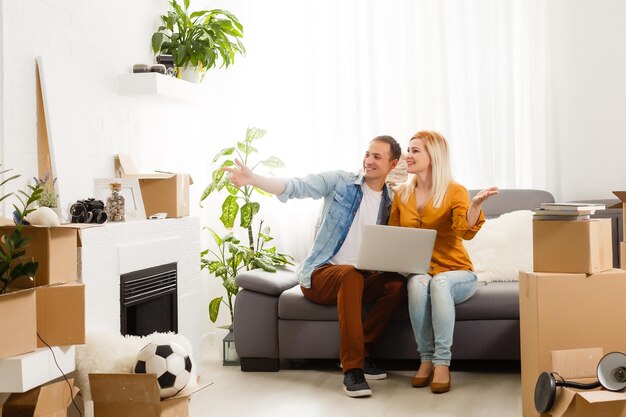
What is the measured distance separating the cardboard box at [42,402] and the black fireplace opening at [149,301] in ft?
2.62

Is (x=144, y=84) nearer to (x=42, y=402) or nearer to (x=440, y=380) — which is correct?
(x=42, y=402)

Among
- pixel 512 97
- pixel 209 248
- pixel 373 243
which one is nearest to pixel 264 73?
pixel 209 248

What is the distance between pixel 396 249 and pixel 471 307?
0.50m

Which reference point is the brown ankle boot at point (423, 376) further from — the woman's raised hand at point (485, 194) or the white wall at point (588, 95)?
the white wall at point (588, 95)

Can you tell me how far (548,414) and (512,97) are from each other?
8.62 ft

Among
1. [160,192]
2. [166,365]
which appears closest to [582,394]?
[166,365]

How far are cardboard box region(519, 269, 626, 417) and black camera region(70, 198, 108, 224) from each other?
173 centimetres

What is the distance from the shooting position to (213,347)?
197 inches

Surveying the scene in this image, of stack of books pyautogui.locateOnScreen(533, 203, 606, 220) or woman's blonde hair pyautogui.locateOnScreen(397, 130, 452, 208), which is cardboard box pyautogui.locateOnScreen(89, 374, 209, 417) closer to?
stack of books pyautogui.locateOnScreen(533, 203, 606, 220)

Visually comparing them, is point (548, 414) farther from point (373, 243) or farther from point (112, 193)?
point (112, 193)

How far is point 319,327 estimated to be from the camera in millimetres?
4180

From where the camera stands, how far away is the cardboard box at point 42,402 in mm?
2619

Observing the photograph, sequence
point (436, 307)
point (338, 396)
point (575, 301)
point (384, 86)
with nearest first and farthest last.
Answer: point (575, 301) → point (338, 396) → point (436, 307) → point (384, 86)

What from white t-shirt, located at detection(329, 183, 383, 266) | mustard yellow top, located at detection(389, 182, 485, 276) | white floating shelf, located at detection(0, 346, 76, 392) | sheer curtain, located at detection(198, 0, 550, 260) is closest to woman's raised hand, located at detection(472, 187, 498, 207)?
mustard yellow top, located at detection(389, 182, 485, 276)
